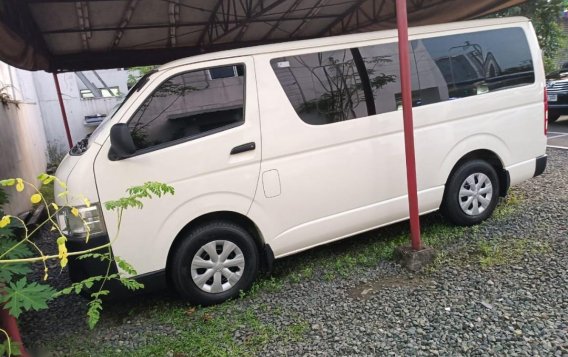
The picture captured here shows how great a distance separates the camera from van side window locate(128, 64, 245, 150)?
10.6 ft

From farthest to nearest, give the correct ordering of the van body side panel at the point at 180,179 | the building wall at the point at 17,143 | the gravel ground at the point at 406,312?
the building wall at the point at 17,143
the van body side panel at the point at 180,179
the gravel ground at the point at 406,312

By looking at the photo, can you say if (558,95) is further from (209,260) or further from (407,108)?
(209,260)

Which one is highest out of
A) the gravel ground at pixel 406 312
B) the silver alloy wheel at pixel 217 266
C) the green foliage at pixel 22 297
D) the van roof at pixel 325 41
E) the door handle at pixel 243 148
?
the van roof at pixel 325 41

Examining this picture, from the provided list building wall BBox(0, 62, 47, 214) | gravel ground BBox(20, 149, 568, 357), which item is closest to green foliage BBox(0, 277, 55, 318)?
gravel ground BBox(20, 149, 568, 357)

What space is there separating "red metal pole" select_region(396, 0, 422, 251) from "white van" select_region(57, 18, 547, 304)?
0.32 meters

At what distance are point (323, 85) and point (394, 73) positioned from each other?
29.0 inches

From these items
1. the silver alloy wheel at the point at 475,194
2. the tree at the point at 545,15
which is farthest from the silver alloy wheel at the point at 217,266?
the tree at the point at 545,15

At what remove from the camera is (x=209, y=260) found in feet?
11.2

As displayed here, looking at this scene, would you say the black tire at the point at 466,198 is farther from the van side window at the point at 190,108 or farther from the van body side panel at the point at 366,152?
the van side window at the point at 190,108

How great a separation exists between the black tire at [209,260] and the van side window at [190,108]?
2.46 ft

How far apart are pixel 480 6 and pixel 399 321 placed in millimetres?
4715

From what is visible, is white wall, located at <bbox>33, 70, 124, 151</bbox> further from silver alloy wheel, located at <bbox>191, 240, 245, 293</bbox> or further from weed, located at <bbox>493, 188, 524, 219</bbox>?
weed, located at <bbox>493, 188, 524, 219</bbox>

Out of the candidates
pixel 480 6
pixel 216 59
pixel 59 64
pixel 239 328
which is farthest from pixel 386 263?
pixel 59 64

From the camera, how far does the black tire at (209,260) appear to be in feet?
10.8
